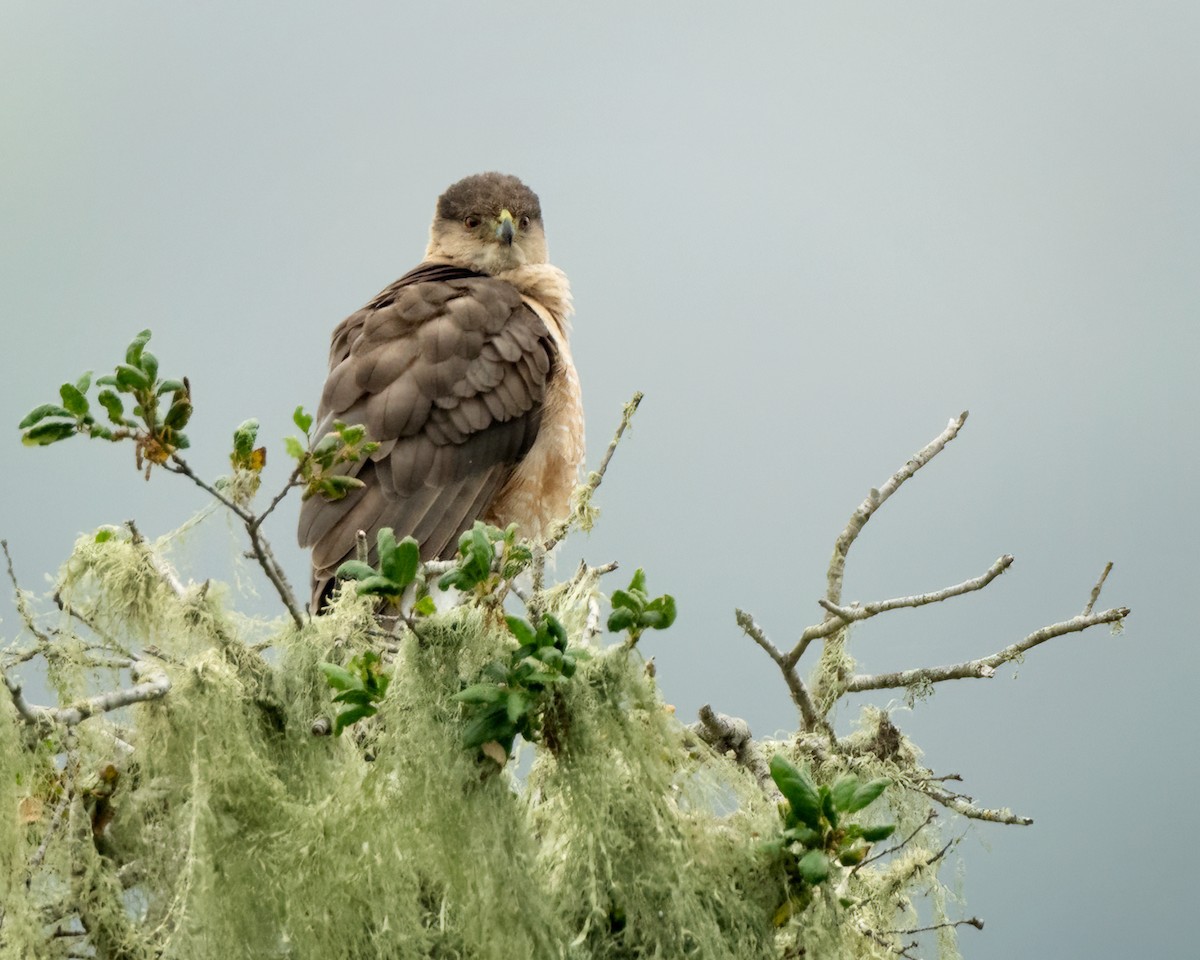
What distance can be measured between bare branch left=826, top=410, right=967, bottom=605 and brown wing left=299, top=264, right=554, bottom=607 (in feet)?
4.63

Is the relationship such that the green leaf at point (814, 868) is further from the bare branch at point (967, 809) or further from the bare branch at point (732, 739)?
the bare branch at point (967, 809)

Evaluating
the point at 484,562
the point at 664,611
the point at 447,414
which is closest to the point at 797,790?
the point at 664,611

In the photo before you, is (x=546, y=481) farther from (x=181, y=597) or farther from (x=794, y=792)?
(x=794, y=792)

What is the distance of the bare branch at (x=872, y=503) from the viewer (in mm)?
3033

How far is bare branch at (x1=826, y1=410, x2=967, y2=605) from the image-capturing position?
3033 mm

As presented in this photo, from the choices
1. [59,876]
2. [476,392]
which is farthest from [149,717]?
[476,392]

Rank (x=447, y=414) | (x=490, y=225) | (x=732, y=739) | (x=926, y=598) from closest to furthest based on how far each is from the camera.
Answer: (x=732, y=739), (x=926, y=598), (x=447, y=414), (x=490, y=225)

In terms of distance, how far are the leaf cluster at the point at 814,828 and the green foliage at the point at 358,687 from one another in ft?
1.81

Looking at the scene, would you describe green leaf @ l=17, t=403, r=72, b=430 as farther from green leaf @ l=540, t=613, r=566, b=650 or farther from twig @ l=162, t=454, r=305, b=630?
green leaf @ l=540, t=613, r=566, b=650

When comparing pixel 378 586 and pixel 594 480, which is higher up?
pixel 594 480

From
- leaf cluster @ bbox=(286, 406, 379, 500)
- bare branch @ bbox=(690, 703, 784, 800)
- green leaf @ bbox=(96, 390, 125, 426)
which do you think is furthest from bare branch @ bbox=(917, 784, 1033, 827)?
green leaf @ bbox=(96, 390, 125, 426)

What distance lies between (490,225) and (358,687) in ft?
12.1

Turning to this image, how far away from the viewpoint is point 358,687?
1871 mm

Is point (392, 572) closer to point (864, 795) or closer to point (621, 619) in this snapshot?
point (621, 619)
